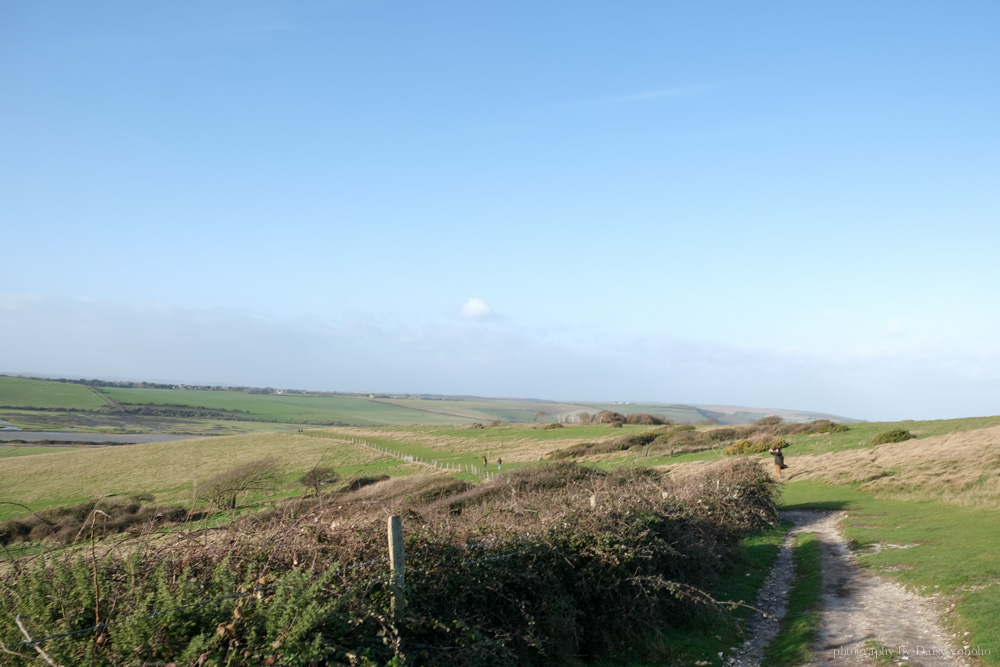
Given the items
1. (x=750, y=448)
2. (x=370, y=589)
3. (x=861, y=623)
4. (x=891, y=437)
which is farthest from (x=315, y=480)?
(x=891, y=437)

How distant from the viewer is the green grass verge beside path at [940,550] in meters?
8.84

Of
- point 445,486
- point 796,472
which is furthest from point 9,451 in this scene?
point 796,472

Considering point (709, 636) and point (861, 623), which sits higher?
point (861, 623)

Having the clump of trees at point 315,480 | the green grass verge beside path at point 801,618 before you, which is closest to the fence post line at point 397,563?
the clump of trees at point 315,480

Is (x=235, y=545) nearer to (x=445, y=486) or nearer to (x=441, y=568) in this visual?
(x=441, y=568)

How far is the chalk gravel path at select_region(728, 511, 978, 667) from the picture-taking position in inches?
316

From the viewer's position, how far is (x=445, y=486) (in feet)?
89.8

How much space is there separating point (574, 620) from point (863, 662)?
361 cm

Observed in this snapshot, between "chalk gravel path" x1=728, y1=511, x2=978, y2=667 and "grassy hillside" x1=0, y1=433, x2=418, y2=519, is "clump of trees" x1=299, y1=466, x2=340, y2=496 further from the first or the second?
"grassy hillside" x1=0, y1=433, x2=418, y2=519

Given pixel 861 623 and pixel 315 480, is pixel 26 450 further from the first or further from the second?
pixel 861 623

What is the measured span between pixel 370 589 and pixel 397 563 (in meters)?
0.36

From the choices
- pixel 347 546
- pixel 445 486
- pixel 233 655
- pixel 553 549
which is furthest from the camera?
pixel 445 486

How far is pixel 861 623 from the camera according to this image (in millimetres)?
9477

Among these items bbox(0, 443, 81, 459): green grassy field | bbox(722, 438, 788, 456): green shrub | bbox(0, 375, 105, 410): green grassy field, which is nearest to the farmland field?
bbox(722, 438, 788, 456): green shrub
